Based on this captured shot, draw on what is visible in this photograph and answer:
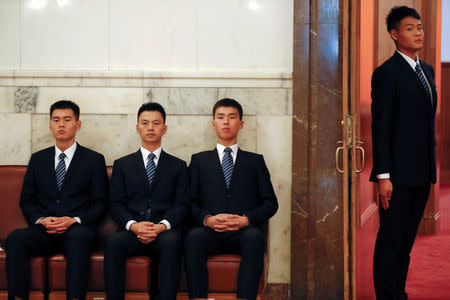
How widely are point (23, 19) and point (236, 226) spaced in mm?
2096

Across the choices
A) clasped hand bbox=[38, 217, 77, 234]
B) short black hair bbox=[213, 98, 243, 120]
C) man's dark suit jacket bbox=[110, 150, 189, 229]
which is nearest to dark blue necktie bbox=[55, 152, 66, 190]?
clasped hand bbox=[38, 217, 77, 234]

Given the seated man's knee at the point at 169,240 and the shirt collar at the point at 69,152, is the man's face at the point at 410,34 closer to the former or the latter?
the seated man's knee at the point at 169,240

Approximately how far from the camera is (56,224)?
289cm

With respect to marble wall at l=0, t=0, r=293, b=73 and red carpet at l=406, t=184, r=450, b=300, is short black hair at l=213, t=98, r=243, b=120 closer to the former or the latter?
marble wall at l=0, t=0, r=293, b=73

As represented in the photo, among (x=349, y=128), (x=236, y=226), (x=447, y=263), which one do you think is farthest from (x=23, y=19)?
(x=447, y=263)

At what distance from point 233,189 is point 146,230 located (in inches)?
23.0

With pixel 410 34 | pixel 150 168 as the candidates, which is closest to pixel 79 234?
pixel 150 168

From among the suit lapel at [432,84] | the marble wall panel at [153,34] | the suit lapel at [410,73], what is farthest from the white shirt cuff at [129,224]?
the suit lapel at [432,84]

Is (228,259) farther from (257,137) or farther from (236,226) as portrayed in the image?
(257,137)

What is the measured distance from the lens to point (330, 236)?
3.34 m

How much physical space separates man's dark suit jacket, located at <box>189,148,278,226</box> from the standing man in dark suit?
2.15 ft

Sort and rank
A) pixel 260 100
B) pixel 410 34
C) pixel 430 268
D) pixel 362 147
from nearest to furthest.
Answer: pixel 410 34
pixel 362 147
pixel 260 100
pixel 430 268

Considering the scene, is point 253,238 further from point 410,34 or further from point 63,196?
point 410,34

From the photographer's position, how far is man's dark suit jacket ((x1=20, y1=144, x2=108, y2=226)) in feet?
9.92
